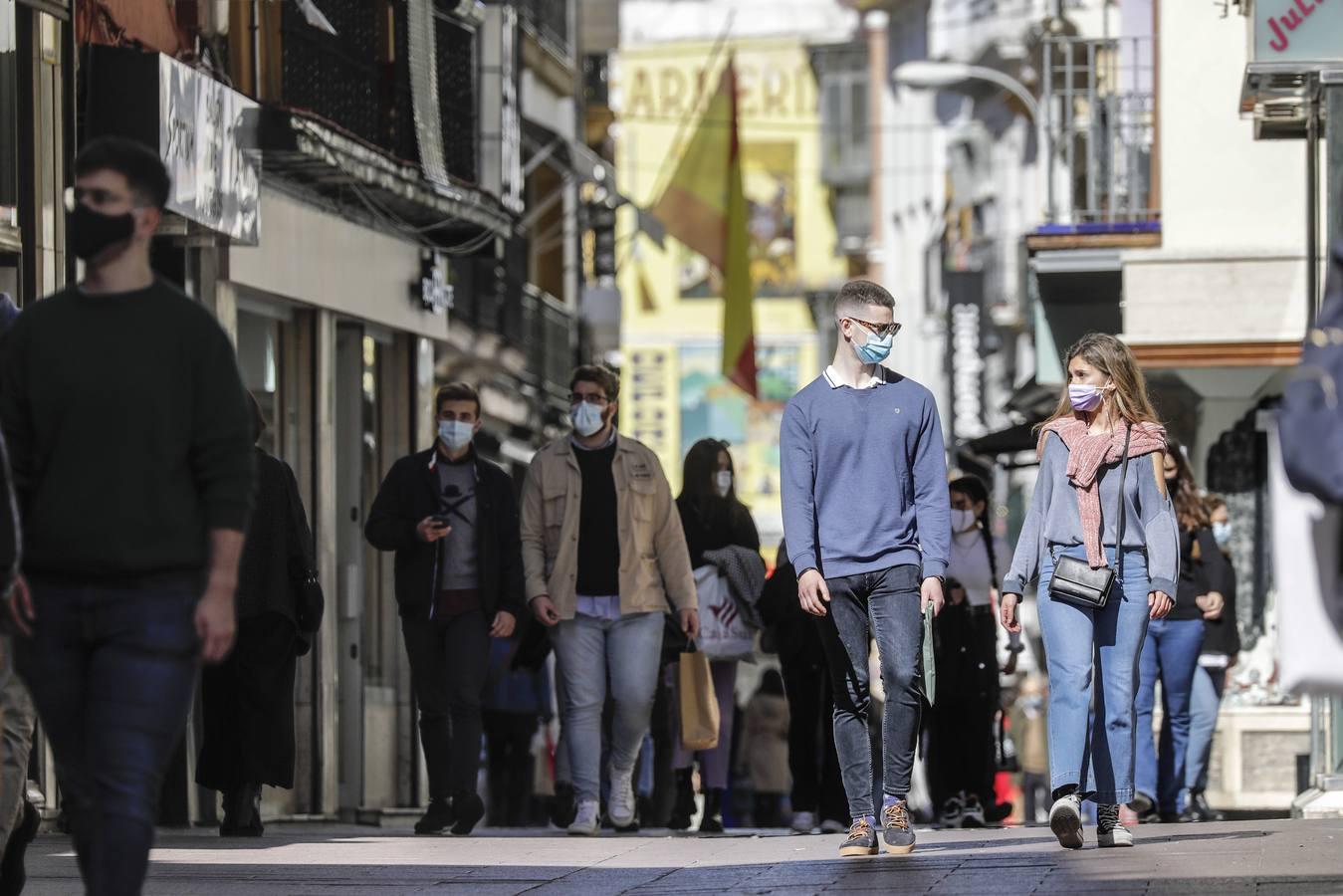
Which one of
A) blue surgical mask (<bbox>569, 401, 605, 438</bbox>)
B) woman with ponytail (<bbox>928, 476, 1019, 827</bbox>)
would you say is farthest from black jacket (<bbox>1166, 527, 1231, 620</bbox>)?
blue surgical mask (<bbox>569, 401, 605, 438</bbox>)

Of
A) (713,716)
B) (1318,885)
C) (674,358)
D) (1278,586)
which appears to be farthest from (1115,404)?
(674,358)

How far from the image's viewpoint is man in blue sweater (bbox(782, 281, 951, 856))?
1088cm

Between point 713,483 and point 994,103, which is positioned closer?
point 713,483

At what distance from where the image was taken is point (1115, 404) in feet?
37.4

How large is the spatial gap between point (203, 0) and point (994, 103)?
3709 cm

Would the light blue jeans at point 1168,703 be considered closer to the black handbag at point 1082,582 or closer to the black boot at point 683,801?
the black boot at point 683,801

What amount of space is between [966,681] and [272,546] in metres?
4.04

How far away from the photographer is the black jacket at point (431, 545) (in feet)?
46.1

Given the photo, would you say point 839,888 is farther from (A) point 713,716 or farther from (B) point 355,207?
(B) point 355,207

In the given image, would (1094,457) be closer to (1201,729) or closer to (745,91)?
(1201,729)

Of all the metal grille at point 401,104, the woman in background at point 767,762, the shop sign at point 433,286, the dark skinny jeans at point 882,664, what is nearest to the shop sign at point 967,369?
the woman in background at point 767,762

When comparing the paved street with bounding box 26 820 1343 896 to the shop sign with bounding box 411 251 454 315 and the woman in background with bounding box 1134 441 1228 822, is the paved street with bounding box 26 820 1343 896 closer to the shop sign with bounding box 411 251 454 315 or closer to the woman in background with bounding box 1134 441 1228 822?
the woman in background with bounding box 1134 441 1228 822

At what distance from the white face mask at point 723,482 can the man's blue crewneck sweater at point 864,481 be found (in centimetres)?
A: 426

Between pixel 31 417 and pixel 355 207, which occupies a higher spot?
pixel 355 207
